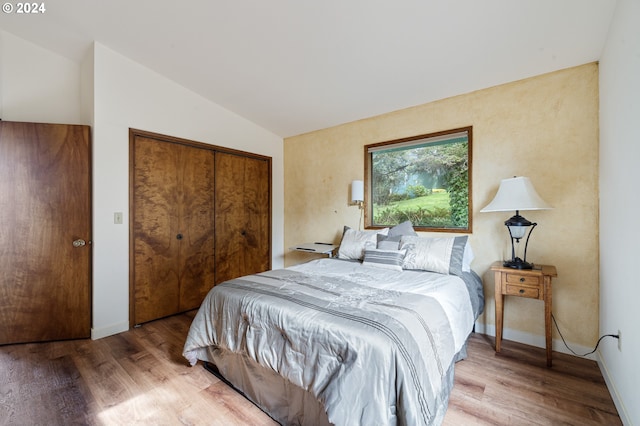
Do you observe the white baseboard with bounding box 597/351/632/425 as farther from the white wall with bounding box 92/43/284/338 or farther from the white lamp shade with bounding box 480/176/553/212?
the white wall with bounding box 92/43/284/338

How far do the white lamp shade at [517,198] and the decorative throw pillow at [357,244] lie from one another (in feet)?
3.66

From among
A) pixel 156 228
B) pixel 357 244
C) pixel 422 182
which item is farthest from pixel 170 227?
pixel 422 182

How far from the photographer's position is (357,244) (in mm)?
2908

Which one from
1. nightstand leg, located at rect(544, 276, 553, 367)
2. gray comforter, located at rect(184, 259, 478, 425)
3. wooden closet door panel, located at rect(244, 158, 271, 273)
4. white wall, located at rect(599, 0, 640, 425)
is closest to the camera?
gray comforter, located at rect(184, 259, 478, 425)

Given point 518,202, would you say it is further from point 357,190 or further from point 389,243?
point 357,190

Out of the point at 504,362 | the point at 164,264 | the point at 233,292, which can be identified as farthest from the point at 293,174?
the point at 504,362

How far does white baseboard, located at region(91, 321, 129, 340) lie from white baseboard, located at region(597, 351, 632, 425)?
382 cm

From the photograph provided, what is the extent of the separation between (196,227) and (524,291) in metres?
3.42

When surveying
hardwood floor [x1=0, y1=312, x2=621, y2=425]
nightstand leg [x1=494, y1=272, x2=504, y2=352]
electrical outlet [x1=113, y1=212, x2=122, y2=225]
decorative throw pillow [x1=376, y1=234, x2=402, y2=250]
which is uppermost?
electrical outlet [x1=113, y1=212, x2=122, y2=225]

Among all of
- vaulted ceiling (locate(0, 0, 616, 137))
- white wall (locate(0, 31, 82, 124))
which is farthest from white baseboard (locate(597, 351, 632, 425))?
white wall (locate(0, 31, 82, 124))

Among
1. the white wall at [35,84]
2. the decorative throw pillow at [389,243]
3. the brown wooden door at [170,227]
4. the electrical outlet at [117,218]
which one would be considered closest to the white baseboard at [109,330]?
the brown wooden door at [170,227]

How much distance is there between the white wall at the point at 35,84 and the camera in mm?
2637

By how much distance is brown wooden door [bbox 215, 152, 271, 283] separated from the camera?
368 cm

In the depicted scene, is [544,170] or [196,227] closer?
[544,170]
